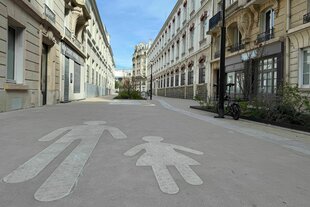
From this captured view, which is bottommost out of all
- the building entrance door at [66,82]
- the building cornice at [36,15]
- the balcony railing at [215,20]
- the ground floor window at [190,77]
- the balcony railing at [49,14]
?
the building entrance door at [66,82]

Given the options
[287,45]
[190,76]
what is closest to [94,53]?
[190,76]

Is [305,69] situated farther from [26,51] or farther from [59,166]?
[26,51]

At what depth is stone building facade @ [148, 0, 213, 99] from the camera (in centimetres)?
2816

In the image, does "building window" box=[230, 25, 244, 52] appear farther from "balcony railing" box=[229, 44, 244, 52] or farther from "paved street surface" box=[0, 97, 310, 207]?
"paved street surface" box=[0, 97, 310, 207]

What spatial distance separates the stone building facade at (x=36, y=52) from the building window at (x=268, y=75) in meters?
13.3

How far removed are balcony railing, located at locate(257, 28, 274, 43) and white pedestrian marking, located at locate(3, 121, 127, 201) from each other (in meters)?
14.3

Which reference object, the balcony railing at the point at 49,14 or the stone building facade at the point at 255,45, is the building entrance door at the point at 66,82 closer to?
the balcony railing at the point at 49,14

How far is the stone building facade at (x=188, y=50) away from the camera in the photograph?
92.4 feet

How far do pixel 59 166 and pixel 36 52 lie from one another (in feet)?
37.6

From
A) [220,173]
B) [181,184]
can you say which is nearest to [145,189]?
[181,184]

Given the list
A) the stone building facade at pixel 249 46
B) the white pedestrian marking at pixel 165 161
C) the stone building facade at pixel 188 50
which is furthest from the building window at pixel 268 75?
the white pedestrian marking at pixel 165 161

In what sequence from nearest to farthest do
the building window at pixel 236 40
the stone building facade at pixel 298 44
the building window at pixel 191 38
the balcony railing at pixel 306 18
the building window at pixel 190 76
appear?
1. the balcony railing at pixel 306 18
2. the stone building facade at pixel 298 44
3. the building window at pixel 236 40
4. the building window at pixel 191 38
5. the building window at pixel 190 76

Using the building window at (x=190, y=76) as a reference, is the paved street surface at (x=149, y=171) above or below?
below

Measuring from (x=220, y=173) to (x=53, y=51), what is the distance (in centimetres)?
1580
